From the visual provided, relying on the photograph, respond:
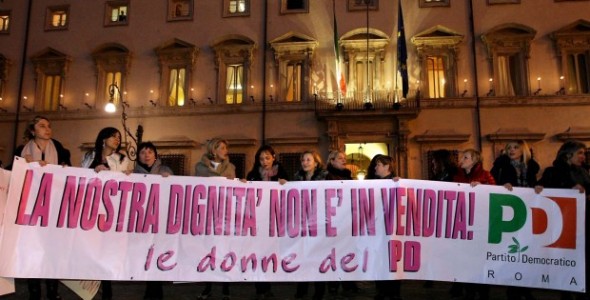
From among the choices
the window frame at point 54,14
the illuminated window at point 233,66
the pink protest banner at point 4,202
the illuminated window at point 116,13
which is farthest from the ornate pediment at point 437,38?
the pink protest banner at point 4,202

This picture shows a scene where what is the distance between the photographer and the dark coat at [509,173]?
257 inches

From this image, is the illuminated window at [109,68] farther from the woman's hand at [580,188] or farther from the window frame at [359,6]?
the woman's hand at [580,188]

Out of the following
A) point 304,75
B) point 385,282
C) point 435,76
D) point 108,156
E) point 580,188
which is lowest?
point 385,282

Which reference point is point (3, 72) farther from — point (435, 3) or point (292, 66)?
point (435, 3)

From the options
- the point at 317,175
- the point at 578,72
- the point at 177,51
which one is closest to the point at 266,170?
the point at 317,175

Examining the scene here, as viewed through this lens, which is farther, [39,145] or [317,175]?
[317,175]

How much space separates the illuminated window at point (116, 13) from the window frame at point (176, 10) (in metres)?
1.90

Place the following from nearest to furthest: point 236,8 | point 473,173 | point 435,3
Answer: point 473,173
point 435,3
point 236,8

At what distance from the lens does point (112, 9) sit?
20891mm

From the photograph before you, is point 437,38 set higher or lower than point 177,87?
higher

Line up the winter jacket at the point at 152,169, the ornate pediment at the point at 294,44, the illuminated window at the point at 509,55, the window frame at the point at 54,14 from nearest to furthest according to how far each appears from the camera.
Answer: the winter jacket at the point at 152,169 → the illuminated window at the point at 509,55 → the ornate pediment at the point at 294,44 → the window frame at the point at 54,14

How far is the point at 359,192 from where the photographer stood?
5.71 meters

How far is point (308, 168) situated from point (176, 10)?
1604 cm

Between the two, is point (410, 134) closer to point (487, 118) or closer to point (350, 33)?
point (487, 118)
